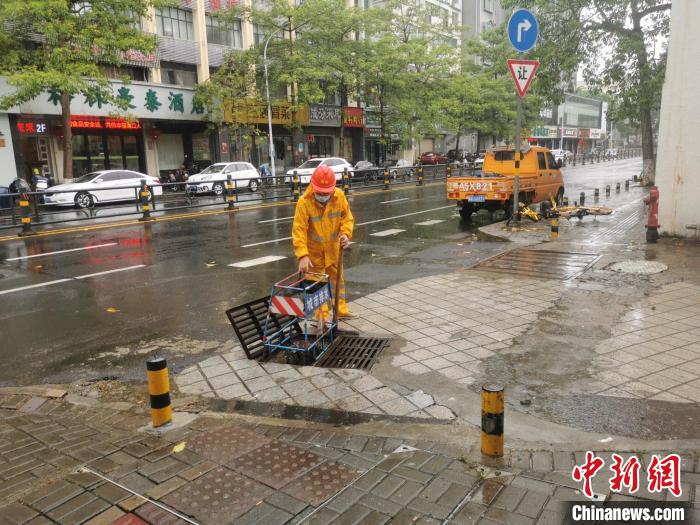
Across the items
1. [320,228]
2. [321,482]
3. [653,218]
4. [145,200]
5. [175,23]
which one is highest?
[175,23]

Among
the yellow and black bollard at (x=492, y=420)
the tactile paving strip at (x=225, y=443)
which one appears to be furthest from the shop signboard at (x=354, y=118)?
the yellow and black bollard at (x=492, y=420)

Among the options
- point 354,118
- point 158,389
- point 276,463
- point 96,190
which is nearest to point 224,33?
point 354,118

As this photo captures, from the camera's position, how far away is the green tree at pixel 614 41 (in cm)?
2011

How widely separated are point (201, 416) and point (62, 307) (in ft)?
14.8

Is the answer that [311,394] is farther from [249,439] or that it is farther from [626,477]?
[626,477]

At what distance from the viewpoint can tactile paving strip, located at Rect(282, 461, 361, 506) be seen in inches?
127

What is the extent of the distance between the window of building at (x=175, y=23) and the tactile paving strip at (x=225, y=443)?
103ft

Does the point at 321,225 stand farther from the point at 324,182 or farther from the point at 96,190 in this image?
the point at 96,190

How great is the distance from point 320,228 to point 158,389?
2.54 metres

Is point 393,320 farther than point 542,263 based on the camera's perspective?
No

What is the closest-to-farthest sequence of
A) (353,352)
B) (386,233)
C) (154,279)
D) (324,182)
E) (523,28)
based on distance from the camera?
(353,352)
(324,182)
(154,279)
(523,28)
(386,233)

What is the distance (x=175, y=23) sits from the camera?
31.4 m

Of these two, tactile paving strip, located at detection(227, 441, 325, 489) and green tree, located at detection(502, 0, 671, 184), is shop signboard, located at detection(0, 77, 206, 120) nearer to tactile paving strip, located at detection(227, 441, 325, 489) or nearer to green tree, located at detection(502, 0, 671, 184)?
green tree, located at detection(502, 0, 671, 184)

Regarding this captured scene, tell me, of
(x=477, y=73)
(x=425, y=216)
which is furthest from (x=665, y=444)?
(x=477, y=73)
